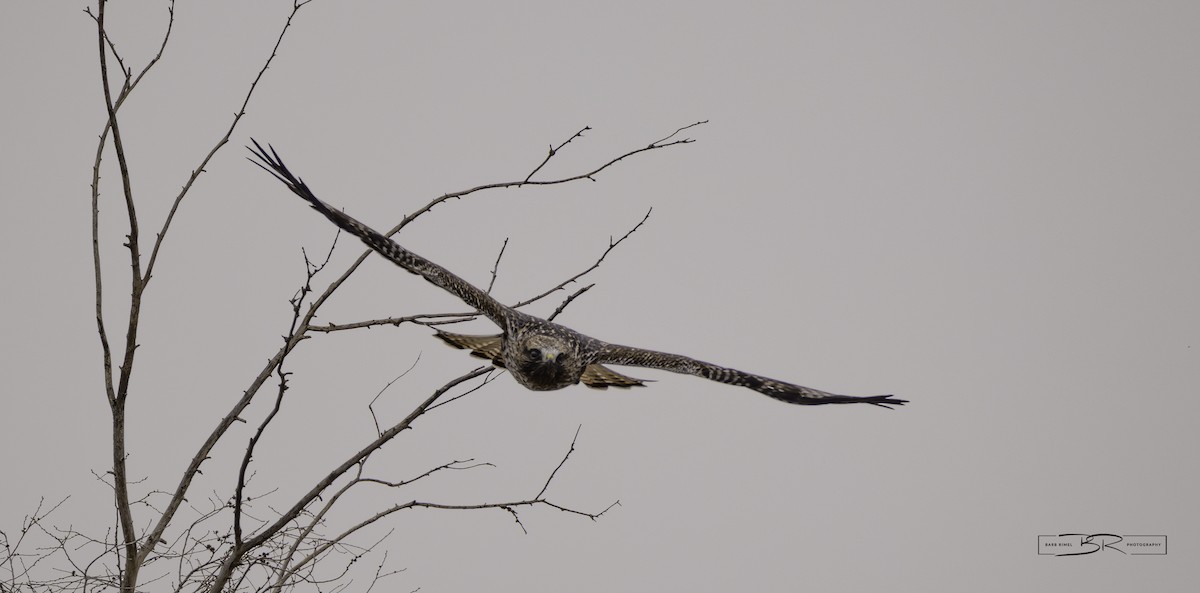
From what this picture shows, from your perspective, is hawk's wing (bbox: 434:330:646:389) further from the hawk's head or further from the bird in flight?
the hawk's head

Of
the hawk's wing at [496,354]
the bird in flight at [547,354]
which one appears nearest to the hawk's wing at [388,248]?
the bird in flight at [547,354]

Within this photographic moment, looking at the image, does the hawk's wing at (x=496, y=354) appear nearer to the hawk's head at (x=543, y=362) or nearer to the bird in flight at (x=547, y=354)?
the bird in flight at (x=547, y=354)

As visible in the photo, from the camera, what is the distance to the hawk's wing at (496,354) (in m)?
6.23

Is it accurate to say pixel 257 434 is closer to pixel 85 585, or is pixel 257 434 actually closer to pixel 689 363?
pixel 85 585

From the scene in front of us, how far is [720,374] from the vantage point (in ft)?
18.7

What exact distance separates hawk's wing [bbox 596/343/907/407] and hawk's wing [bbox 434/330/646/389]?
1.29 feet

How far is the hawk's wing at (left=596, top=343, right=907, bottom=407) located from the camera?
215 inches

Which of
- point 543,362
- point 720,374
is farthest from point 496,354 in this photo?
point 720,374

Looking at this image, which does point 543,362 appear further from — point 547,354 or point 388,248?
point 388,248

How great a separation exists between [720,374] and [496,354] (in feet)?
4.56

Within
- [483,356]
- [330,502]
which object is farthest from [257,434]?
[483,356]

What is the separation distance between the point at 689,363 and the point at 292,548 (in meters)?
2.54

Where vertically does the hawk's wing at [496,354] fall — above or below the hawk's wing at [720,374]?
above

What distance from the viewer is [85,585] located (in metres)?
4.12
